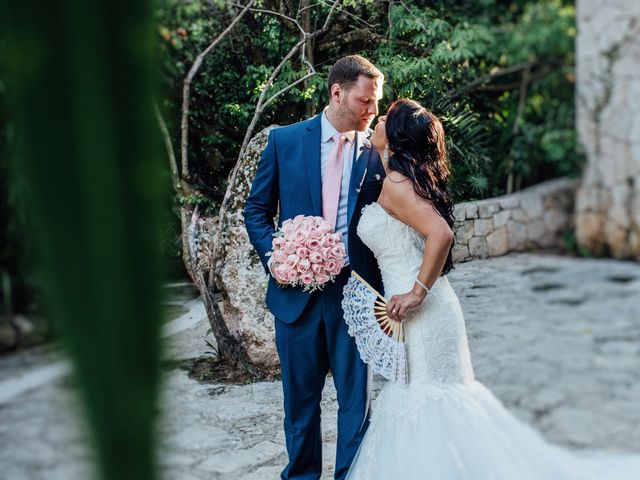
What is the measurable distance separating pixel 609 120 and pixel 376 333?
7.45ft

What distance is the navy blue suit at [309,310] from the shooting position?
2.33 meters

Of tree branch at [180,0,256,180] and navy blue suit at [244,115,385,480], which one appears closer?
navy blue suit at [244,115,385,480]

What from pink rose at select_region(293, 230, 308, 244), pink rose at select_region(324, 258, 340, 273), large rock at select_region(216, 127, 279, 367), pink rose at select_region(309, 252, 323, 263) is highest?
pink rose at select_region(293, 230, 308, 244)

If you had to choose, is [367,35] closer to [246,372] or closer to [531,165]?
[531,165]

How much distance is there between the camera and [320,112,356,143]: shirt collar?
2.40 metres

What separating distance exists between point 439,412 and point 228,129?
1.83 m

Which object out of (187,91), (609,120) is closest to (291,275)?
(187,91)

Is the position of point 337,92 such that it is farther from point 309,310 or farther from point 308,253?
point 309,310

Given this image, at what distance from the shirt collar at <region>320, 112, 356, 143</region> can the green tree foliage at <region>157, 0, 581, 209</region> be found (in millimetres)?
849

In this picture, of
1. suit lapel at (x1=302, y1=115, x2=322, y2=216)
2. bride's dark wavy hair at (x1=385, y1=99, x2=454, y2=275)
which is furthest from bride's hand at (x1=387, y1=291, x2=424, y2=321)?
suit lapel at (x1=302, y1=115, x2=322, y2=216)

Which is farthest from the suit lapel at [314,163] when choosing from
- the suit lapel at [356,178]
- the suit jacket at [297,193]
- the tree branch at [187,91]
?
the tree branch at [187,91]

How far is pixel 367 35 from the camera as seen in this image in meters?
3.36

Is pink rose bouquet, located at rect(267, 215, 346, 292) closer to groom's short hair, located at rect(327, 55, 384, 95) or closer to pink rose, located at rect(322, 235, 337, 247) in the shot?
pink rose, located at rect(322, 235, 337, 247)

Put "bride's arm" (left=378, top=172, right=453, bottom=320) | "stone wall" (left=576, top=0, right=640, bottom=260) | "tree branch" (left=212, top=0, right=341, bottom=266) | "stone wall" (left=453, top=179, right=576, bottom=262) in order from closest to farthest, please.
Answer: "bride's arm" (left=378, top=172, right=453, bottom=320) < "tree branch" (left=212, top=0, right=341, bottom=266) < "stone wall" (left=453, top=179, right=576, bottom=262) < "stone wall" (left=576, top=0, right=640, bottom=260)
